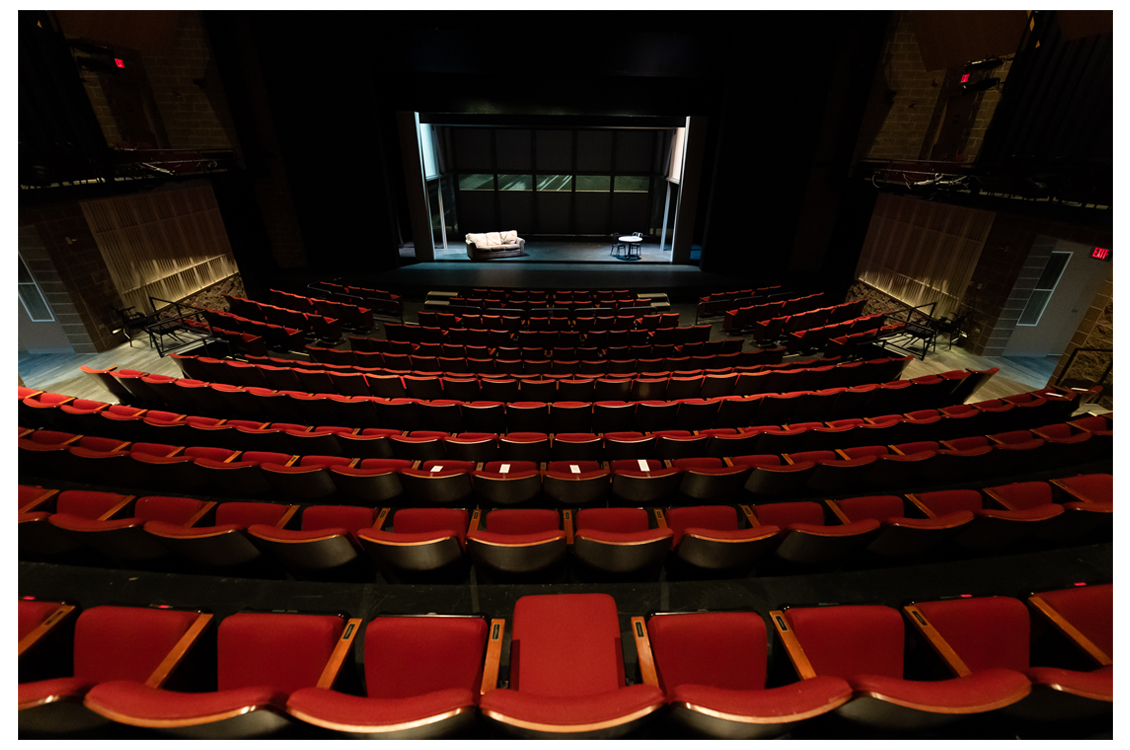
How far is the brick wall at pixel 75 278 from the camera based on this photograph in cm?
698

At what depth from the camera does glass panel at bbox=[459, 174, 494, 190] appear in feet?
49.7

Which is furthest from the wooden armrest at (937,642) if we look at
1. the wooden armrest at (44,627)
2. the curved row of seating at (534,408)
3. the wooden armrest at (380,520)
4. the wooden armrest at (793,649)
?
the wooden armrest at (44,627)

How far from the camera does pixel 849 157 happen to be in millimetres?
10992

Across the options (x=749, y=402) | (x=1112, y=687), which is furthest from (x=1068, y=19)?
Result: (x=1112, y=687)

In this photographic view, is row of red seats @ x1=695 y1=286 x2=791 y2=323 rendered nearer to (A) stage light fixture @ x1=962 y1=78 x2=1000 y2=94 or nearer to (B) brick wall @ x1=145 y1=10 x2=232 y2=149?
(A) stage light fixture @ x1=962 y1=78 x2=1000 y2=94

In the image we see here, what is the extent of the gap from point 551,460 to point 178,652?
249 cm

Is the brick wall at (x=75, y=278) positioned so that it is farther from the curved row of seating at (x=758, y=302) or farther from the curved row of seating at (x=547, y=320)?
the curved row of seating at (x=758, y=302)

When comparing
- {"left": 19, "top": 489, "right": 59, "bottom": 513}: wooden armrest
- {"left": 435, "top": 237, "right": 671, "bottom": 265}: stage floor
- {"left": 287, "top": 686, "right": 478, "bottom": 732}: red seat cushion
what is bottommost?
{"left": 435, "top": 237, "right": 671, "bottom": 265}: stage floor

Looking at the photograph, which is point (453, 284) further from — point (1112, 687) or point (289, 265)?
point (1112, 687)

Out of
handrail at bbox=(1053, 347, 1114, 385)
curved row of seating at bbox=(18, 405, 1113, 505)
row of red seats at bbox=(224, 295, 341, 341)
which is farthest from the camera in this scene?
row of red seats at bbox=(224, 295, 341, 341)

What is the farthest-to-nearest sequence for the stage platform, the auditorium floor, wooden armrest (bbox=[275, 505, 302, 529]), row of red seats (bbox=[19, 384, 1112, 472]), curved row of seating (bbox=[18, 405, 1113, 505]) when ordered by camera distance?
the stage platform → the auditorium floor → row of red seats (bbox=[19, 384, 1112, 472]) → curved row of seating (bbox=[18, 405, 1113, 505]) → wooden armrest (bbox=[275, 505, 302, 529])

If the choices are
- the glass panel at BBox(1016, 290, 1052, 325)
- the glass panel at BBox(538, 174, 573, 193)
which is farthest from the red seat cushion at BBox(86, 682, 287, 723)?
the glass panel at BBox(538, 174, 573, 193)

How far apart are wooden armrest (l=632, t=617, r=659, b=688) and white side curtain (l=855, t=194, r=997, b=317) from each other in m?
10.0

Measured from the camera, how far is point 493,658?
1776 mm
